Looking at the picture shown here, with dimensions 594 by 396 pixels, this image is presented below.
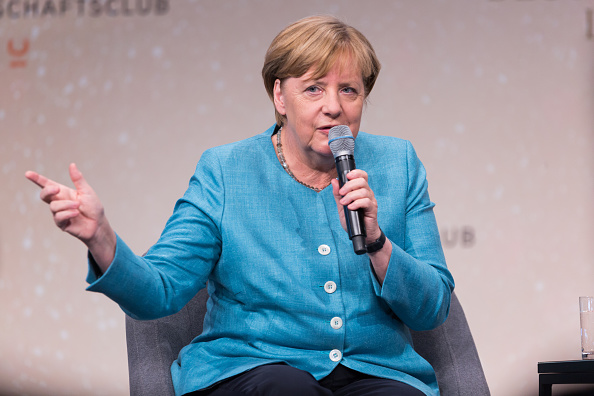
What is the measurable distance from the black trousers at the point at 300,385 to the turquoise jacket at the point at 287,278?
0.03m

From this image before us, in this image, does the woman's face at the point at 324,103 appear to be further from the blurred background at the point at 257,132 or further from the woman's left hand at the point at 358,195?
the blurred background at the point at 257,132

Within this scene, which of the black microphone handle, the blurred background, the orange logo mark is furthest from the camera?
the orange logo mark

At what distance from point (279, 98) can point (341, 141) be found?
38 centimetres

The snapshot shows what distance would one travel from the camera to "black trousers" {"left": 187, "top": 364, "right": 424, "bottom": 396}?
1419mm

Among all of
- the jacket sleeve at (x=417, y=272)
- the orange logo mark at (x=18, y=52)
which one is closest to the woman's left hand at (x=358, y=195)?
the jacket sleeve at (x=417, y=272)

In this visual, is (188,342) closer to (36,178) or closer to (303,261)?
(303,261)

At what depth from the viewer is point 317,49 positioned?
1.66 metres

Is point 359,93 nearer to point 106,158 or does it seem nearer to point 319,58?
point 319,58

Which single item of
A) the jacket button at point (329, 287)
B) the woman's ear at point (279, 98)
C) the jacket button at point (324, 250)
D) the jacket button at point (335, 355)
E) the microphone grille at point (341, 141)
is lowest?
the jacket button at point (335, 355)

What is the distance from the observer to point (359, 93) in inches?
67.1

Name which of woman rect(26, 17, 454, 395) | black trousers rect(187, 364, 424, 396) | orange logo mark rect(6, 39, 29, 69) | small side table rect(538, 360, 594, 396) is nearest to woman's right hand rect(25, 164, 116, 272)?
woman rect(26, 17, 454, 395)

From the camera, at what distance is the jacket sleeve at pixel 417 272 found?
5.05ft

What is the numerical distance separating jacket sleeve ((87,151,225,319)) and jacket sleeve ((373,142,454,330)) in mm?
410

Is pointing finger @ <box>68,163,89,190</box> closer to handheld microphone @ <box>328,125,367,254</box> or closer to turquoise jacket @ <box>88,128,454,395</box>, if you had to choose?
turquoise jacket @ <box>88,128,454,395</box>
